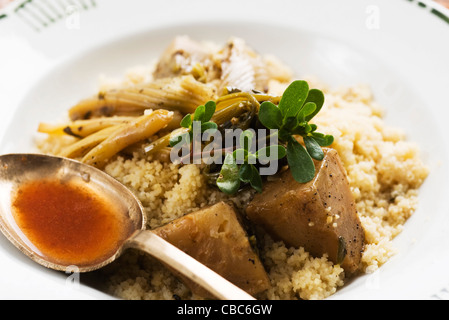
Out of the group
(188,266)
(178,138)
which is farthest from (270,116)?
(188,266)

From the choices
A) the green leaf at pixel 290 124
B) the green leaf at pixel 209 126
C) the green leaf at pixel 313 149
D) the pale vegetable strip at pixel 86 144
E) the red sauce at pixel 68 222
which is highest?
the green leaf at pixel 290 124

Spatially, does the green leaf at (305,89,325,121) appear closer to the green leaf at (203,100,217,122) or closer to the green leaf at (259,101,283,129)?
the green leaf at (259,101,283,129)

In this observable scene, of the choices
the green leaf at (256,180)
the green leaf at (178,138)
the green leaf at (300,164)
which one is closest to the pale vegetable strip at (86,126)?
the green leaf at (178,138)

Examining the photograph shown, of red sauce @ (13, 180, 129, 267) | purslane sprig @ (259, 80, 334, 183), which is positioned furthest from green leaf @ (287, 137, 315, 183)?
red sauce @ (13, 180, 129, 267)

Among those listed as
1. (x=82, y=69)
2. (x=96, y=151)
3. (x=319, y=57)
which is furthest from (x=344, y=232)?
(x=82, y=69)

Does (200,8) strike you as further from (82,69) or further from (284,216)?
(284,216)

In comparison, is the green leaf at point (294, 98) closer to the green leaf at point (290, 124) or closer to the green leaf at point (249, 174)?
the green leaf at point (290, 124)
